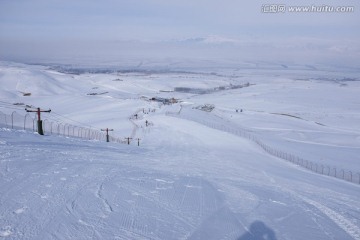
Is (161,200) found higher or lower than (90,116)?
higher

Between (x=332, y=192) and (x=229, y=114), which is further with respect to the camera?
(x=229, y=114)

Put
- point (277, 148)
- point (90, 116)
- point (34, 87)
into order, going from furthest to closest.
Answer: point (34, 87) < point (90, 116) < point (277, 148)

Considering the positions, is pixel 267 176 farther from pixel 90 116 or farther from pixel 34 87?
pixel 34 87

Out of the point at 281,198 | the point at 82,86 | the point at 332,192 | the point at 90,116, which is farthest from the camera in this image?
the point at 82,86

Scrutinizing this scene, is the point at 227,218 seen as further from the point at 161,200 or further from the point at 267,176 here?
the point at 267,176

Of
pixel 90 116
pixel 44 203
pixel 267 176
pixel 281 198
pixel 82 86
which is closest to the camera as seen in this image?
pixel 44 203

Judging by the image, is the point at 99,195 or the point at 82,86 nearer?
the point at 99,195

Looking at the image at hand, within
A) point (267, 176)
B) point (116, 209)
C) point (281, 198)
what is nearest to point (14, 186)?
point (116, 209)

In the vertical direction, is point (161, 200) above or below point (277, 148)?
above

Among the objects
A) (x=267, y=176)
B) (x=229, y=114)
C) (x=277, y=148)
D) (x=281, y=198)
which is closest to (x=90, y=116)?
(x=229, y=114)
